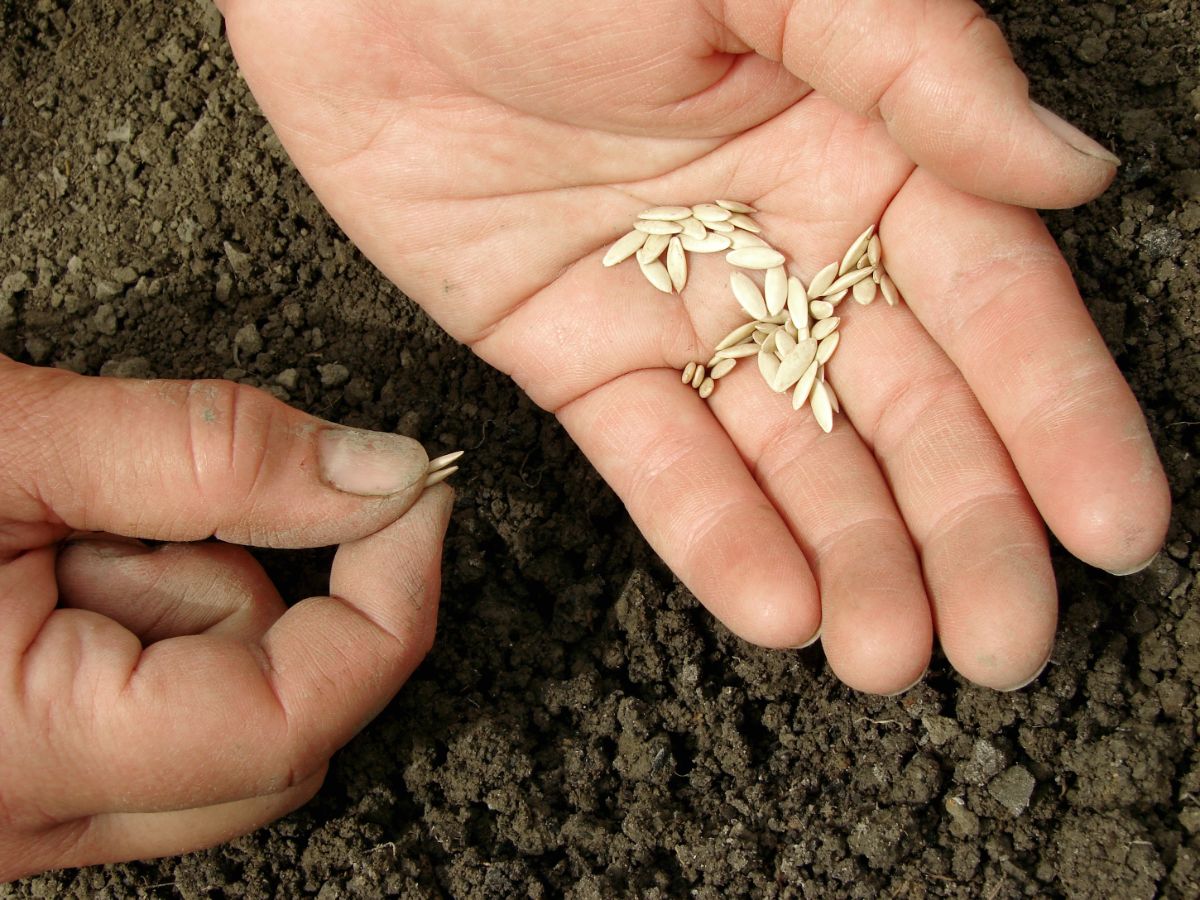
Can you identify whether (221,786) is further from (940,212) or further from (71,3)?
(71,3)

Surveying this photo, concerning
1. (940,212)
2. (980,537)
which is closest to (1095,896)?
(980,537)

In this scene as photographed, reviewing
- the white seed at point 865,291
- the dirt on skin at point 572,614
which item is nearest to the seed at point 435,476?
the dirt on skin at point 572,614

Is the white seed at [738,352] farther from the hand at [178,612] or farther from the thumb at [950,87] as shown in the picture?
the hand at [178,612]

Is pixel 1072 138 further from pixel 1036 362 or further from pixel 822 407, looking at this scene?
pixel 822 407

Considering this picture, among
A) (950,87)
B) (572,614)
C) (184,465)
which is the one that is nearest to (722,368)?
(572,614)

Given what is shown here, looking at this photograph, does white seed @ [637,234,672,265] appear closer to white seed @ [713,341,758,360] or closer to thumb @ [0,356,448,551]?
white seed @ [713,341,758,360]

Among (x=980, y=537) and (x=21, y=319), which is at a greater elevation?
(x=21, y=319)
